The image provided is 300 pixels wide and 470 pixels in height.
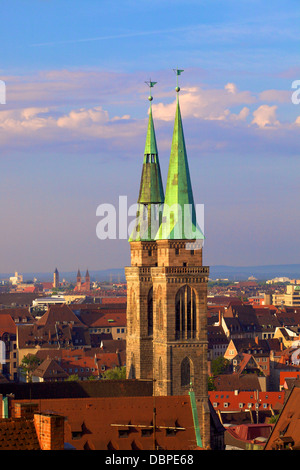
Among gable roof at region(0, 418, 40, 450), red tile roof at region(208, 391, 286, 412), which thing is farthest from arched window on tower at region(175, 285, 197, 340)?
gable roof at region(0, 418, 40, 450)

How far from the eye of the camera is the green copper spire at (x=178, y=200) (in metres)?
92.4

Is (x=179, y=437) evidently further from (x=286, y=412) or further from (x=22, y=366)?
(x=22, y=366)

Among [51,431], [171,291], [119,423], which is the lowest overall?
[119,423]

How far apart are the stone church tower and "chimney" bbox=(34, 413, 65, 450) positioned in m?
49.0

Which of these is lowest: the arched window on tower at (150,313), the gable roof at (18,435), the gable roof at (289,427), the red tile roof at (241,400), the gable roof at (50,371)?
Answer: the red tile roof at (241,400)

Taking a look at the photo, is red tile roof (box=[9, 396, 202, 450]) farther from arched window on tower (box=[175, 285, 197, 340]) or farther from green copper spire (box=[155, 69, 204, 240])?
green copper spire (box=[155, 69, 204, 240])

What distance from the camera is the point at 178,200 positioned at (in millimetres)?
92938

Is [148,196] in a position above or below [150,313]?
above

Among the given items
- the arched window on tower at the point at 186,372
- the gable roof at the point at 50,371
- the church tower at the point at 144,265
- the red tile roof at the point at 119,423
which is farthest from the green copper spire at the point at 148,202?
the gable roof at the point at 50,371

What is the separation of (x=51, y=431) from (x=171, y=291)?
55468mm

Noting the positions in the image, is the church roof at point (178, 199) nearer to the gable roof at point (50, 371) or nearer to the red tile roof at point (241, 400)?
the red tile roof at point (241, 400)

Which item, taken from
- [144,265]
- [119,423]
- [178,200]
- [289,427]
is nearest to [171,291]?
[178,200]

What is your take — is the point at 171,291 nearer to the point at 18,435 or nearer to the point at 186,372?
the point at 186,372
